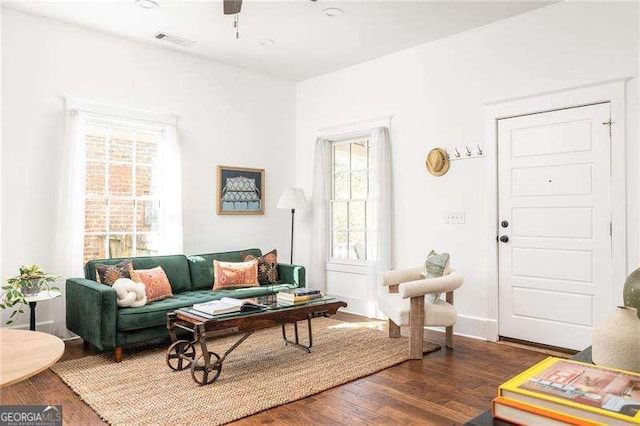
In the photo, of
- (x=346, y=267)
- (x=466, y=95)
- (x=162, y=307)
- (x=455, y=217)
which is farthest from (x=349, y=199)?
(x=162, y=307)

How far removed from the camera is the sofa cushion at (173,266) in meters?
4.30

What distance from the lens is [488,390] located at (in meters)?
2.97

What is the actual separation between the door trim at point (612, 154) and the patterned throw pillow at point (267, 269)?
2.26 meters

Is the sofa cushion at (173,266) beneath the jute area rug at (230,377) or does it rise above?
above

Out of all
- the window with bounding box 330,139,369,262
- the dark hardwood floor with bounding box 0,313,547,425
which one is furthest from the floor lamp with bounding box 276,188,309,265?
the dark hardwood floor with bounding box 0,313,547,425

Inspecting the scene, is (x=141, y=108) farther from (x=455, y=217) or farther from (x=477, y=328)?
(x=477, y=328)

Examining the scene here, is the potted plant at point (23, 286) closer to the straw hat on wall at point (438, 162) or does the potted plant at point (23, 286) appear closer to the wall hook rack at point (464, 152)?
the straw hat on wall at point (438, 162)

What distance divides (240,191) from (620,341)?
4916 millimetres

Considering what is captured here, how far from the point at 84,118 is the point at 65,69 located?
1.61ft

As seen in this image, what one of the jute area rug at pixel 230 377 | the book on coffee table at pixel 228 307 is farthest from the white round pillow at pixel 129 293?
the book on coffee table at pixel 228 307

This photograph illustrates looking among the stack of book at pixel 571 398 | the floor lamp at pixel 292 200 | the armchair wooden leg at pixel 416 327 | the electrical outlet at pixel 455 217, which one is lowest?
the armchair wooden leg at pixel 416 327

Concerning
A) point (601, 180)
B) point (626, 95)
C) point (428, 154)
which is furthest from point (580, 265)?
point (428, 154)

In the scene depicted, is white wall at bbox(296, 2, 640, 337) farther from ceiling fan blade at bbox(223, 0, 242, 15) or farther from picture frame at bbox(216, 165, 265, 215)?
ceiling fan blade at bbox(223, 0, 242, 15)

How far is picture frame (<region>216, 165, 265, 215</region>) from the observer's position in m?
5.36
